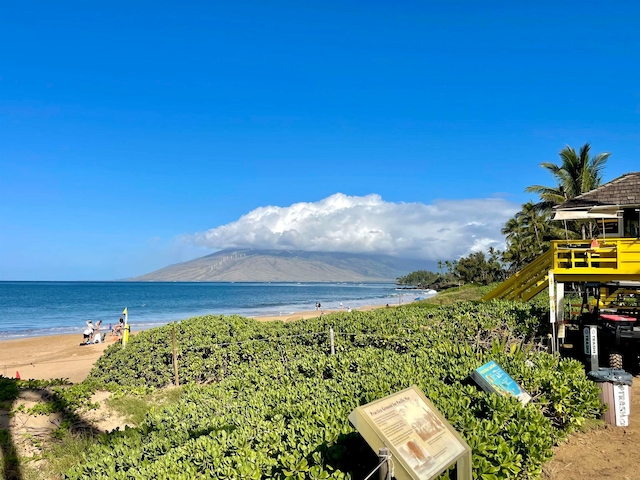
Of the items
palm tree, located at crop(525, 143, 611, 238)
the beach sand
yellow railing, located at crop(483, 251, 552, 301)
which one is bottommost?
the beach sand

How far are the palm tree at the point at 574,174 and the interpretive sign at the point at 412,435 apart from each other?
35406 mm

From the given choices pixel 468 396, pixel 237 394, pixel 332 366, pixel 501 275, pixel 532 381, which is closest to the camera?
pixel 468 396

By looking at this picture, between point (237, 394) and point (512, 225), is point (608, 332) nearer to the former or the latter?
point (237, 394)

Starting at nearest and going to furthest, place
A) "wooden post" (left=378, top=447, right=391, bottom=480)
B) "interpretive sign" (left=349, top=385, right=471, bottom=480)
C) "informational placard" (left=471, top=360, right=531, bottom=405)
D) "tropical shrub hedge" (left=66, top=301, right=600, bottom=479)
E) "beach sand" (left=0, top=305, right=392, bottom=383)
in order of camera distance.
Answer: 1. "wooden post" (left=378, top=447, right=391, bottom=480)
2. "interpretive sign" (left=349, top=385, right=471, bottom=480)
3. "tropical shrub hedge" (left=66, top=301, right=600, bottom=479)
4. "informational placard" (left=471, top=360, right=531, bottom=405)
5. "beach sand" (left=0, top=305, right=392, bottom=383)

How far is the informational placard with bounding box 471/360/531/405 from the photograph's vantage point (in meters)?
5.29

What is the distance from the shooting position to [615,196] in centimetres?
1382

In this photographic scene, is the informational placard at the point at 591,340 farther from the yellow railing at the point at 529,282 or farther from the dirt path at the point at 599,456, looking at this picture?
the yellow railing at the point at 529,282

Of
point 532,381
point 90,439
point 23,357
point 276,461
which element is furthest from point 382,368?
point 23,357

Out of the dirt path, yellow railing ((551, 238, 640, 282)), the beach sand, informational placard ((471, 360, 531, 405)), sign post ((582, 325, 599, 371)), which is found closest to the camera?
informational placard ((471, 360, 531, 405))

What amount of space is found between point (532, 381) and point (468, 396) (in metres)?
1.46

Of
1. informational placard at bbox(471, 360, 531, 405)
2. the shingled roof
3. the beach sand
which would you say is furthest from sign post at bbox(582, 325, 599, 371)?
the beach sand

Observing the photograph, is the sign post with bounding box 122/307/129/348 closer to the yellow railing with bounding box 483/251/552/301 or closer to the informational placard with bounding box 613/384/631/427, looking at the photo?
the informational placard with bounding box 613/384/631/427

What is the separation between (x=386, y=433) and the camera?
10.1 feet

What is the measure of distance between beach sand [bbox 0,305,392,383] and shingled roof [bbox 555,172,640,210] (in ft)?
31.1
